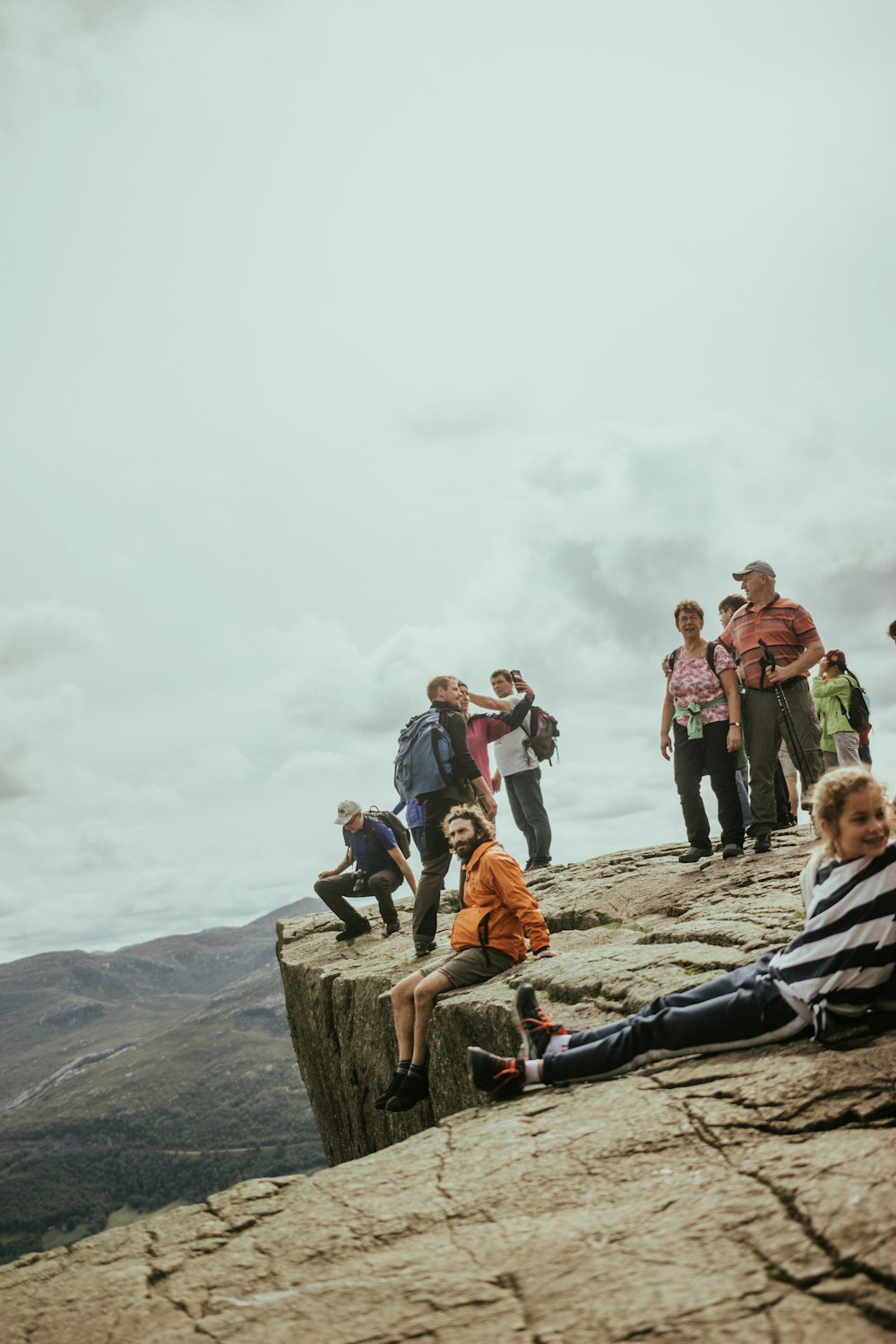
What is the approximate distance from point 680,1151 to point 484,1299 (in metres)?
1.40

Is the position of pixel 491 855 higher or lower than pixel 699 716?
lower

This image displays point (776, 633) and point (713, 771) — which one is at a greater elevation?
point (776, 633)

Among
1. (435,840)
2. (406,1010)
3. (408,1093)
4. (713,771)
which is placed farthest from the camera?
(713,771)

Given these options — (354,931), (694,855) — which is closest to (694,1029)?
(694,855)

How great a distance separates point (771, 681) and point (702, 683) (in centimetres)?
77

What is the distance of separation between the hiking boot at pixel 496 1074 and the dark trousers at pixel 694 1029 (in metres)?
0.20

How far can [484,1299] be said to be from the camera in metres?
3.10

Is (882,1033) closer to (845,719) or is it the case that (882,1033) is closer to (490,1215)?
(490,1215)

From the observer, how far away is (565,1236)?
349 cm

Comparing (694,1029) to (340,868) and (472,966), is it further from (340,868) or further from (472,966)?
(340,868)

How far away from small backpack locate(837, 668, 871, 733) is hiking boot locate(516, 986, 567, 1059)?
311 inches

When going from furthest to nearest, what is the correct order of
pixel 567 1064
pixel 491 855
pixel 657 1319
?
pixel 491 855 → pixel 567 1064 → pixel 657 1319

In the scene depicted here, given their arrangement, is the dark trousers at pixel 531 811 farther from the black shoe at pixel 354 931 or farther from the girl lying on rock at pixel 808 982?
the girl lying on rock at pixel 808 982

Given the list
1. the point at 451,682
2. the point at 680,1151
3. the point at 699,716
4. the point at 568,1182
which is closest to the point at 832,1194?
the point at 680,1151
